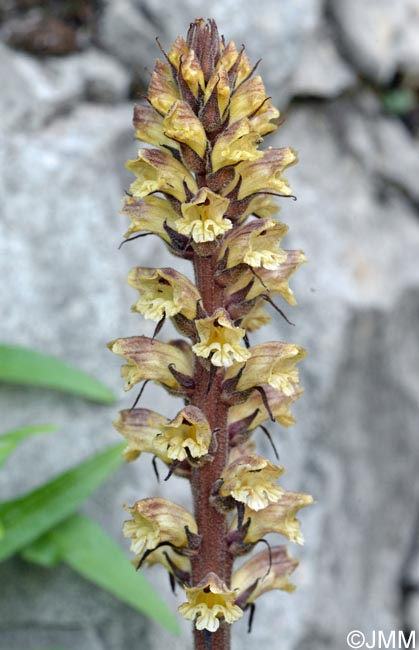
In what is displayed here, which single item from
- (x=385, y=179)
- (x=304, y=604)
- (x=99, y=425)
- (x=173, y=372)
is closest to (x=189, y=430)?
(x=173, y=372)

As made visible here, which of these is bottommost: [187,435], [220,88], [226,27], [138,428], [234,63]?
[187,435]

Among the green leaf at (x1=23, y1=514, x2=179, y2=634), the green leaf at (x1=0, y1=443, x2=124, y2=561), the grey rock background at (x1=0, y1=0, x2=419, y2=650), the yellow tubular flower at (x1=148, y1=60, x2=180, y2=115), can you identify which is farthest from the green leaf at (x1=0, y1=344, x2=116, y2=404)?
the yellow tubular flower at (x1=148, y1=60, x2=180, y2=115)

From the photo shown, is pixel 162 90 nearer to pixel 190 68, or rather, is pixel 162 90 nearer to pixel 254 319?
pixel 190 68

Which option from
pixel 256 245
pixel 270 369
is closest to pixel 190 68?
pixel 256 245

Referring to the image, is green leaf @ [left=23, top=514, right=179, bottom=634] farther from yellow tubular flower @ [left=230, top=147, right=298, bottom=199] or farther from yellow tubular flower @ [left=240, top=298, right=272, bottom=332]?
yellow tubular flower @ [left=230, top=147, right=298, bottom=199]

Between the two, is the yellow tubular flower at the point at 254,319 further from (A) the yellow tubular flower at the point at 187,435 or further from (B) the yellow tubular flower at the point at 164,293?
(A) the yellow tubular flower at the point at 187,435

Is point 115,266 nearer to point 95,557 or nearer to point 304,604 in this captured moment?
point 95,557
